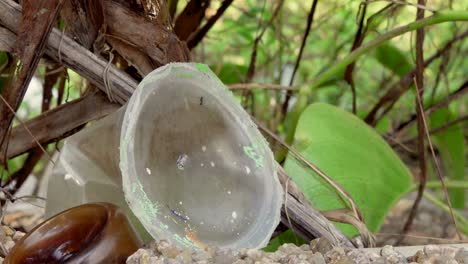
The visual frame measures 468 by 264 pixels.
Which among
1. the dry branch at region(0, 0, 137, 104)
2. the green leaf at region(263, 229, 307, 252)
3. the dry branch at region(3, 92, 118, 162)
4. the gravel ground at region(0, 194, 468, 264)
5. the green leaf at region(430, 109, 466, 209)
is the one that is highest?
the dry branch at region(0, 0, 137, 104)

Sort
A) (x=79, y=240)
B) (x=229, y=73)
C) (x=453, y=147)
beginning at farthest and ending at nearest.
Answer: (x=453, y=147) → (x=229, y=73) → (x=79, y=240)

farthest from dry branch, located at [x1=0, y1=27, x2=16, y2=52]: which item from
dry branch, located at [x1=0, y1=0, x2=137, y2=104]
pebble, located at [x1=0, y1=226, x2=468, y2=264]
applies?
pebble, located at [x1=0, y1=226, x2=468, y2=264]

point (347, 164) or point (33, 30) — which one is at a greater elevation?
point (33, 30)

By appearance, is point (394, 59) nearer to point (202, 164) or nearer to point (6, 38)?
point (202, 164)

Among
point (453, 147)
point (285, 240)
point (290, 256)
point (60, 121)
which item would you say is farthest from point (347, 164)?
point (453, 147)

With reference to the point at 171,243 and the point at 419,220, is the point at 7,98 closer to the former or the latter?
the point at 171,243

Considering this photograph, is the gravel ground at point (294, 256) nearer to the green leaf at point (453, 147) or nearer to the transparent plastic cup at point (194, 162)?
the transparent plastic cup at point (194, 162)

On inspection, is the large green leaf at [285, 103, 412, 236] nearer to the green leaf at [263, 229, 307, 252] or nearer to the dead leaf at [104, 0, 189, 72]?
the green leaf at [263, 229, 307, 252]

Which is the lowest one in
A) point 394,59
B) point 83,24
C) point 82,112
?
point 394,59

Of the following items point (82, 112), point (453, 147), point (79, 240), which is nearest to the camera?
point (79, 240)
